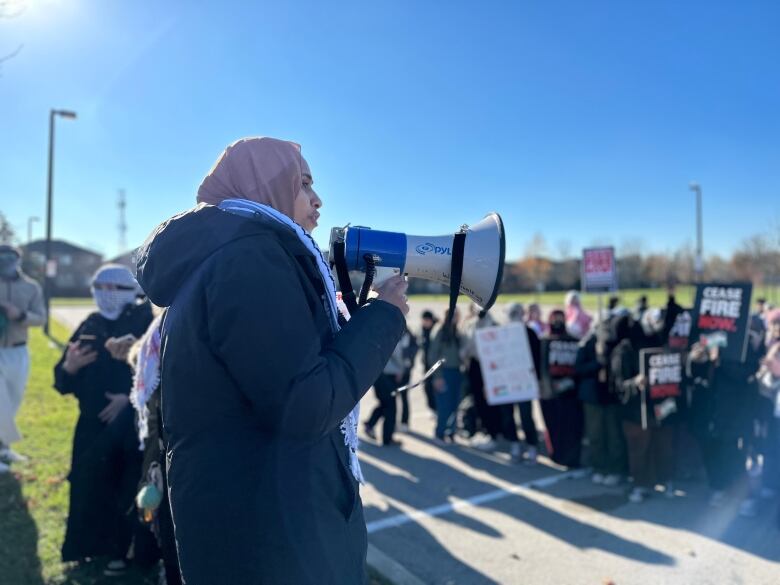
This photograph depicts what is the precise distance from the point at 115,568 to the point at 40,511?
4.70 feet

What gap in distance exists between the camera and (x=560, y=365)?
6.33 meters

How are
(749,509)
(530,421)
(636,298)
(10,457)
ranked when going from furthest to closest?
(636,298), (530,421), (10,457), (749,509)

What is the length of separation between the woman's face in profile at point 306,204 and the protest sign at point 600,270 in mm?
7304

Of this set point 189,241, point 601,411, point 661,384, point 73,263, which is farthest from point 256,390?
point 73,263

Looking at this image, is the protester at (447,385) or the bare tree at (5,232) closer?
the protester at (447,385)

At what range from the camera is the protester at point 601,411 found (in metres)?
5.73

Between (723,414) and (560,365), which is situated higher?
(560,365)

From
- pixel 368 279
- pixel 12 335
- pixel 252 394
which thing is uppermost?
pixel 368 279

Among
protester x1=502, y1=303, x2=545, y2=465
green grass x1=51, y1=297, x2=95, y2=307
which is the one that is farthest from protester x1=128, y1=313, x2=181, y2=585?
green grass x1=51, y1=297, x2=95, y2=307

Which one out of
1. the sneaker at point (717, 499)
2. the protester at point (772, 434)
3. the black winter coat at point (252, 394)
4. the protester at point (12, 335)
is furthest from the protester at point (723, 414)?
the protester at point (12, 335)

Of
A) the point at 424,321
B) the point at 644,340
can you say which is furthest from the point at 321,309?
the point at 424,321

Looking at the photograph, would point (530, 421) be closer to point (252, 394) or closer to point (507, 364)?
point (507, 364)

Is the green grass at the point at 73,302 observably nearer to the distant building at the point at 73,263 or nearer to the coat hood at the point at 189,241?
the distant building at the point at 73,263

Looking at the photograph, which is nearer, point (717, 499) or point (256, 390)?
point (256, 390)
